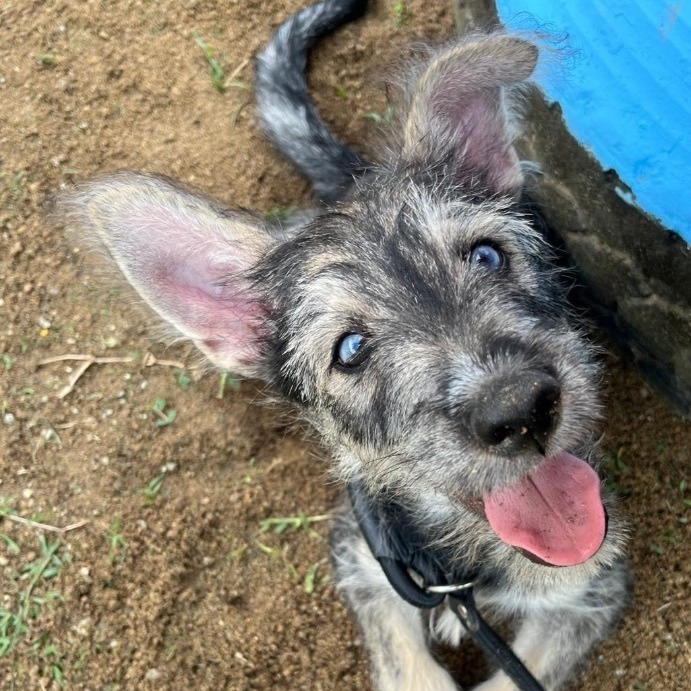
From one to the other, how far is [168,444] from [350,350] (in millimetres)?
1967

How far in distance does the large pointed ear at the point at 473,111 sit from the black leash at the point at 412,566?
5.02 ft

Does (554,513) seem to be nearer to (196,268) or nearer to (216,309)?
(216,309)

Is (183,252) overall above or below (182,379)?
above

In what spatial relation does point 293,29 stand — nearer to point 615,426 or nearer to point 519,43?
point 519,43

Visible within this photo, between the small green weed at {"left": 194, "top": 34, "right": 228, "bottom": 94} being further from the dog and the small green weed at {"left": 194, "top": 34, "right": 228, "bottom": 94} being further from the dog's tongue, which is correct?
the dog's tongue

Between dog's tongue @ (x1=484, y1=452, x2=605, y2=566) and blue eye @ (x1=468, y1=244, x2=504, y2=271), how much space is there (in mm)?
761

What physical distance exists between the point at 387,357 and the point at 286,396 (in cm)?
75

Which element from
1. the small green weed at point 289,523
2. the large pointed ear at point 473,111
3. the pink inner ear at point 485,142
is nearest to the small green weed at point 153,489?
the small green weed at point 289,523

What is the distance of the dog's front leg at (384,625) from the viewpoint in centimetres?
368

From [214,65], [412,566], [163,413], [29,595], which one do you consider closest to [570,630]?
[412,566]

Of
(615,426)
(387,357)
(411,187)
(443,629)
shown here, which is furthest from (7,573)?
(615,426)

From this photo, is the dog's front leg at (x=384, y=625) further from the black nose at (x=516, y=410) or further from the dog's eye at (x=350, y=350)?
the black nose at (x=516, y=410)

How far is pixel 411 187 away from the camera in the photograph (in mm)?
3020

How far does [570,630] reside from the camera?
3.64m
